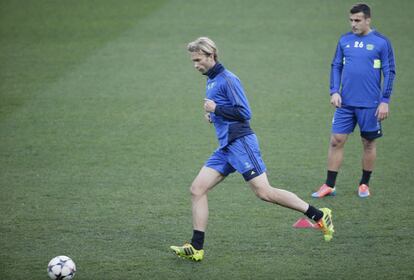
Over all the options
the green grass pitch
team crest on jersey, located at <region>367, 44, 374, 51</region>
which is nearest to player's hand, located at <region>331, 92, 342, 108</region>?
team crest on jersey, located at <region>367, 44, 374, 51</region>

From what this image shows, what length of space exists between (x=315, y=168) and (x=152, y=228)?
2.98 metres

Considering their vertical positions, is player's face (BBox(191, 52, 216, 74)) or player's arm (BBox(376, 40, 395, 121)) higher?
player's arm (BBox(376, 40, 395, 121))

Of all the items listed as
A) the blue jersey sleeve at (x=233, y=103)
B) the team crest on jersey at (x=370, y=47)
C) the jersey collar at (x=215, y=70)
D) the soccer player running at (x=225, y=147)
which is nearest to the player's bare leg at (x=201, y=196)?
the soccer player running at (x=225, y=147)

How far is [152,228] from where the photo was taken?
25.3ft

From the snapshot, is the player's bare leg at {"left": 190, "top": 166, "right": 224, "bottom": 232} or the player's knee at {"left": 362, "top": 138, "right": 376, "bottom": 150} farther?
the player's knee at {"left": 362, "top": 138, "right": 376, "bottom": 150}

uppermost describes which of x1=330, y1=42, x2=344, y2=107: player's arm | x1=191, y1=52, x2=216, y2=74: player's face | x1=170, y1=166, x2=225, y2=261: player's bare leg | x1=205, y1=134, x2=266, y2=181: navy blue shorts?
x1=330, y1=42, x2=344, y2=107: player's arm

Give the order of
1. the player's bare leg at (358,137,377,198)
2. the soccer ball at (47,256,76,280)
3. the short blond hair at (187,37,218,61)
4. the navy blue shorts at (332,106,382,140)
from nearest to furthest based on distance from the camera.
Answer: the soccer ball at (47,256,76,280)
the short blond hair at (187,37,218,61)
the navy blue shorts at (332,106,382,140)
the player's bare leg at (358,137,377,198)

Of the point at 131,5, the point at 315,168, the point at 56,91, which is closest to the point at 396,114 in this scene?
the point at 315,168

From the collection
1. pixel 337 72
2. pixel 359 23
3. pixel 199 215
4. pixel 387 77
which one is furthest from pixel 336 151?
pixel 199 215

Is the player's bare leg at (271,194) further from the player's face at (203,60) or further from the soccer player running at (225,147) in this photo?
the player's face at (203,60)

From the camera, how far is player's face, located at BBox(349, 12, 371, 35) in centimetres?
844

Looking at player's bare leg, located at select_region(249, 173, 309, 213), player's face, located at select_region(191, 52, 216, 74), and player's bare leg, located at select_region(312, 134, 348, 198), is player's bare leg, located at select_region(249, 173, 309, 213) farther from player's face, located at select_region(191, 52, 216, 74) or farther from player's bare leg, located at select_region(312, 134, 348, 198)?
player's bare leg, located at select_region(312, 134, 348, 198)

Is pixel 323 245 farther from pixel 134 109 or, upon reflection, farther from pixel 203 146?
pixel 134 109

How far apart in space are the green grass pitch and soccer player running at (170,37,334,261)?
0.45 m
